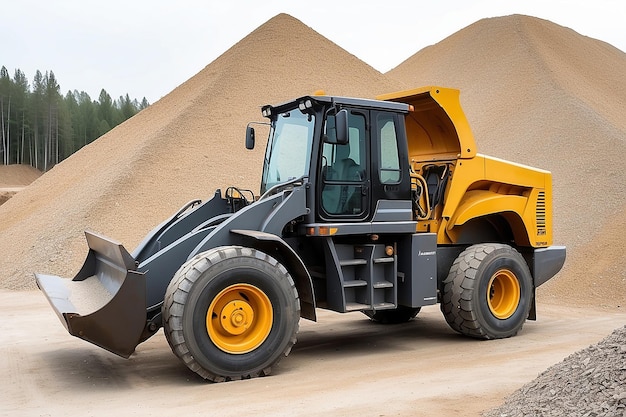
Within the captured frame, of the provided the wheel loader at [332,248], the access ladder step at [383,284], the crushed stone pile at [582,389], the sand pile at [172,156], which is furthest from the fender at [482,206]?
the sand pile at [172,156]

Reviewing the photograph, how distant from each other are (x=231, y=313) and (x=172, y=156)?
1572 cm

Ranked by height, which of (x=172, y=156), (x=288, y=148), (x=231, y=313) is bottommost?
(x=231, y=313)

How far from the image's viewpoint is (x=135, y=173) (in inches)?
787

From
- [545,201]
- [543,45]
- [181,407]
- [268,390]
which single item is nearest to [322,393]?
[268,390]

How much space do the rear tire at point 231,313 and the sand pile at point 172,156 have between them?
32.1 feet

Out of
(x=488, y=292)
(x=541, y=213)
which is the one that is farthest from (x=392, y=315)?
(x=541, y=213)

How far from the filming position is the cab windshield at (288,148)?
7508mm

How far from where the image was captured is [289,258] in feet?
23.3

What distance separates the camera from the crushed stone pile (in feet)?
14.5

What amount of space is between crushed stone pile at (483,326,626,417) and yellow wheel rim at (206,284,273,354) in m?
2.40

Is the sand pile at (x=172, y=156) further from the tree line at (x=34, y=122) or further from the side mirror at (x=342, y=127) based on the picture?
the tree line at (x=34, y=122)

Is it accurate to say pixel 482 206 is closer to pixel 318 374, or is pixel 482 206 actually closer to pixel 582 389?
pixel 318 374

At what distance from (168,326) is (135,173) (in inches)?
571

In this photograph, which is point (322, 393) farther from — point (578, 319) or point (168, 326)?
point (578, 319)
